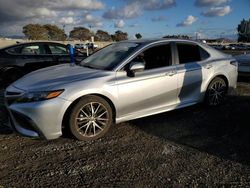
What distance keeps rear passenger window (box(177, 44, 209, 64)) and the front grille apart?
287cm

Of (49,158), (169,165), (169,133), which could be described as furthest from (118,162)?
(169,133)

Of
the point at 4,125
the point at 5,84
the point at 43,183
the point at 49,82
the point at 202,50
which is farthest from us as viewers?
the point at 5,84

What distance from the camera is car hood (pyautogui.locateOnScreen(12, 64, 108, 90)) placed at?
13.3ft

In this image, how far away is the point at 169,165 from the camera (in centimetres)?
346

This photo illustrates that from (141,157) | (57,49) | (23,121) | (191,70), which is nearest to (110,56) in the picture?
(191,70)

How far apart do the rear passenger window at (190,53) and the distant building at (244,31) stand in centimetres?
10787

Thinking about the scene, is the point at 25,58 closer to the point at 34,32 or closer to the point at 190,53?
the point at 190,53

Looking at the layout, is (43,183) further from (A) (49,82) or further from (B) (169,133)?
(B) (169,133)

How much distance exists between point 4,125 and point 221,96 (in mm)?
4359

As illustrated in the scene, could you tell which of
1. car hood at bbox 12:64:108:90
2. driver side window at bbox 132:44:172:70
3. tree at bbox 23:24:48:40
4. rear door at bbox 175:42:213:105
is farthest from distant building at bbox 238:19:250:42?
car hood at bbox 12:64:108:90

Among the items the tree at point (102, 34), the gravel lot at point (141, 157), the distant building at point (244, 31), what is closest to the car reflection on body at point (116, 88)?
the gravel lot at point (141, 157)

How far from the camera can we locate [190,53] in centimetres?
542

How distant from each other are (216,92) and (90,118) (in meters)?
2.94

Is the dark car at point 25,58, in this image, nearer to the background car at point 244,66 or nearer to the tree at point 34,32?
the background car at point 244,66
